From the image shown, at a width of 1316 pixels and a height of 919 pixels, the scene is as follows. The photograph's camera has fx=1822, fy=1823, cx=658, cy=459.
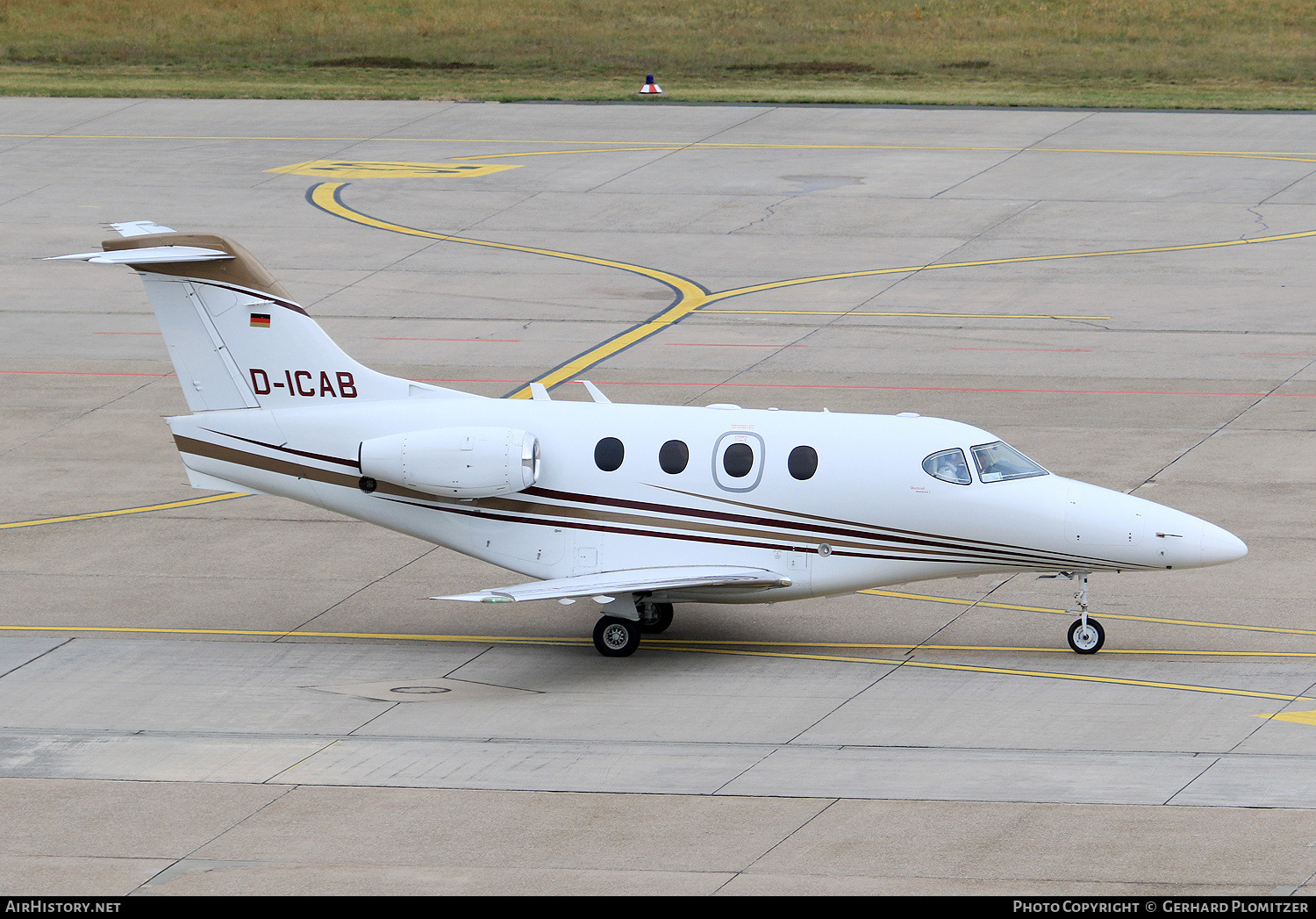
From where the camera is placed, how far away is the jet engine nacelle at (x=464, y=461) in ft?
76.7

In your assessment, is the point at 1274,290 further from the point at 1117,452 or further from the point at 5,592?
the point at 5,592

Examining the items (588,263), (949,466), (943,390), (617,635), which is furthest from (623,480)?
(588,263)

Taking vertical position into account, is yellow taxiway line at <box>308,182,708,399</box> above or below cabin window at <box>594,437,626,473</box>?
above

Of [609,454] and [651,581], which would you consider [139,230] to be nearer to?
[609,454]

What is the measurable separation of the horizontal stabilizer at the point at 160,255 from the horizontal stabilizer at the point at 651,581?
5.61 meters

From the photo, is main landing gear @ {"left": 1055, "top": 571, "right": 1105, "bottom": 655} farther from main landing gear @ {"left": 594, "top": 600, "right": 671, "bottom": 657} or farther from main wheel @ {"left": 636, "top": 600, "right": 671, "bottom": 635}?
main landing gear @ {"left": 594, "top": 600, "right": 671, "bottom": 657}

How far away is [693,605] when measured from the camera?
25734 mm

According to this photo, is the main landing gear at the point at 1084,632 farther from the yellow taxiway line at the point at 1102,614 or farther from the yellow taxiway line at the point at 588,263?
the yellow taxiway line at the point at 588,263

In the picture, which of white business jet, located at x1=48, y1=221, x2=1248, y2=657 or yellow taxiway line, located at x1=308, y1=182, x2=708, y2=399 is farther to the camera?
yellow taxiway line, located at x1=308, y1=182, x2=708, y2=399

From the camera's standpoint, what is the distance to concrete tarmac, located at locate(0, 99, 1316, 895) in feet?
58.9

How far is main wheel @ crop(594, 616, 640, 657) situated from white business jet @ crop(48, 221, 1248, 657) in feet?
0.08

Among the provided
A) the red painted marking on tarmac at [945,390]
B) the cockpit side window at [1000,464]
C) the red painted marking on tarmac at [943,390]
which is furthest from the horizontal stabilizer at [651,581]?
the red painted marking on tarmac at [945,390]

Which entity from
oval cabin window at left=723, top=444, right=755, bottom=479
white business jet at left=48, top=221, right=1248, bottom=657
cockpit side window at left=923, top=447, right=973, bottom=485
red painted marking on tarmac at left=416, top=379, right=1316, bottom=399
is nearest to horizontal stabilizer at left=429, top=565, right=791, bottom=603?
white business jet at left=48, top=221, right=1248, bottom=657

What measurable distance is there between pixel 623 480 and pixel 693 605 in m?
2.99
